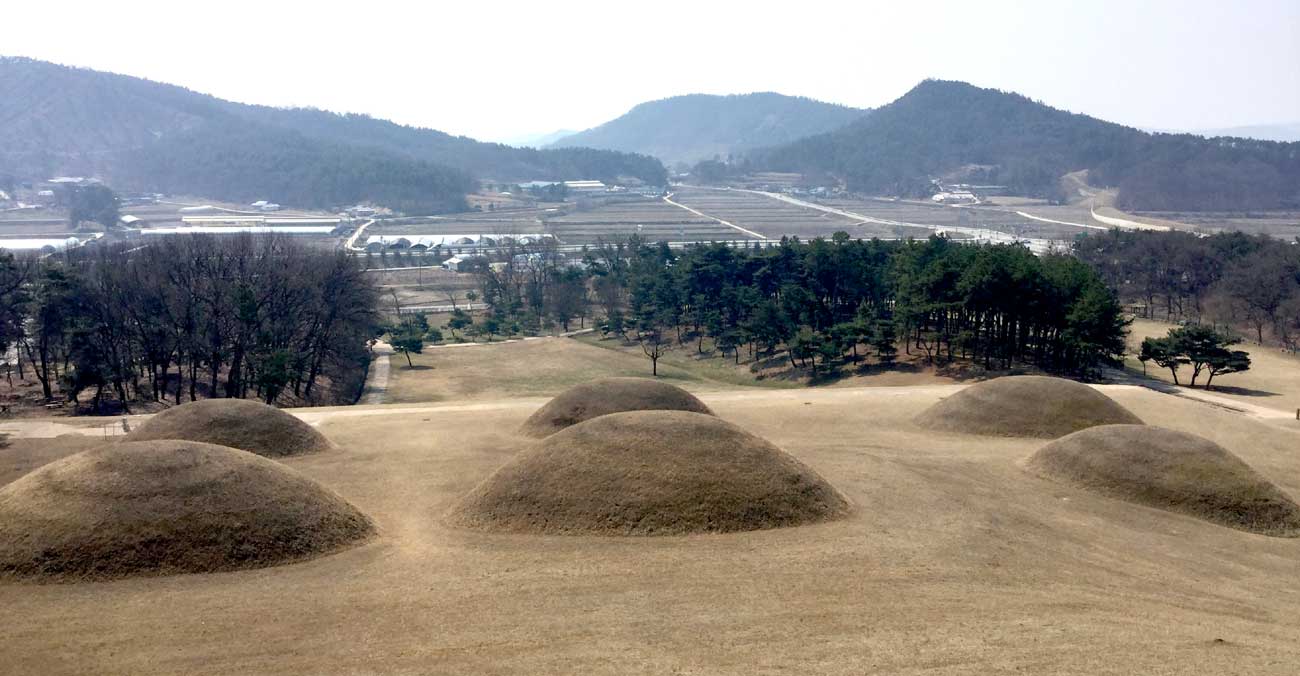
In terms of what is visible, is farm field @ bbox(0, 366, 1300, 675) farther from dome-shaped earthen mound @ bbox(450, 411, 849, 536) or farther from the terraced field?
the terraced field

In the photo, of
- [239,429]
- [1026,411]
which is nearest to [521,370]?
[239,429]

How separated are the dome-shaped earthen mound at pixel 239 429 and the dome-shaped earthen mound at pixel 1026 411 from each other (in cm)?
2784

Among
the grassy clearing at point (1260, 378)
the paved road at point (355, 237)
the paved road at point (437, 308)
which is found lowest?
the paved road at point (437, 308)

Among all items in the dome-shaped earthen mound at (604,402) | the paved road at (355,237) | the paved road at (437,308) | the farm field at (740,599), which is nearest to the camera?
the farm field at (740,599)

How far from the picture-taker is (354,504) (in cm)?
2872

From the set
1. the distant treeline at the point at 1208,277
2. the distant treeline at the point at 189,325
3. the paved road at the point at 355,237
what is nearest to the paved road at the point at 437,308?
the distant treeline at the point at 189,325

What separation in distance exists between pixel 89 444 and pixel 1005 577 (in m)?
33.4

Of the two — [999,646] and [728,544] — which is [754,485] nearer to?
[728,544]

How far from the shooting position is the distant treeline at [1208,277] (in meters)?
84.4

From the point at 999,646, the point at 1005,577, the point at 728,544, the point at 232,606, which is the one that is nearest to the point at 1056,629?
the point at 999,646

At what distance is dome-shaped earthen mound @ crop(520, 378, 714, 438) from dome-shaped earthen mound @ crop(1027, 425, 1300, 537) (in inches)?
594

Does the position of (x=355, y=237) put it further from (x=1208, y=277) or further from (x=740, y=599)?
(x=740, y=599)

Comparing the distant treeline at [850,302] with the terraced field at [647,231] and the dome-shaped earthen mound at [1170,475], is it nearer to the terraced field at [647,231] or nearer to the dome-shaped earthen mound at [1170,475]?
the dome-shaped earthen mound at [1170,475]

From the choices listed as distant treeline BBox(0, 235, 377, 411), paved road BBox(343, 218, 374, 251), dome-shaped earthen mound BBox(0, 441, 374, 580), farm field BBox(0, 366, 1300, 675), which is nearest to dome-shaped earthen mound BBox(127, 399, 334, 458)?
farm field BBox(0, 366, 1300, 675)
